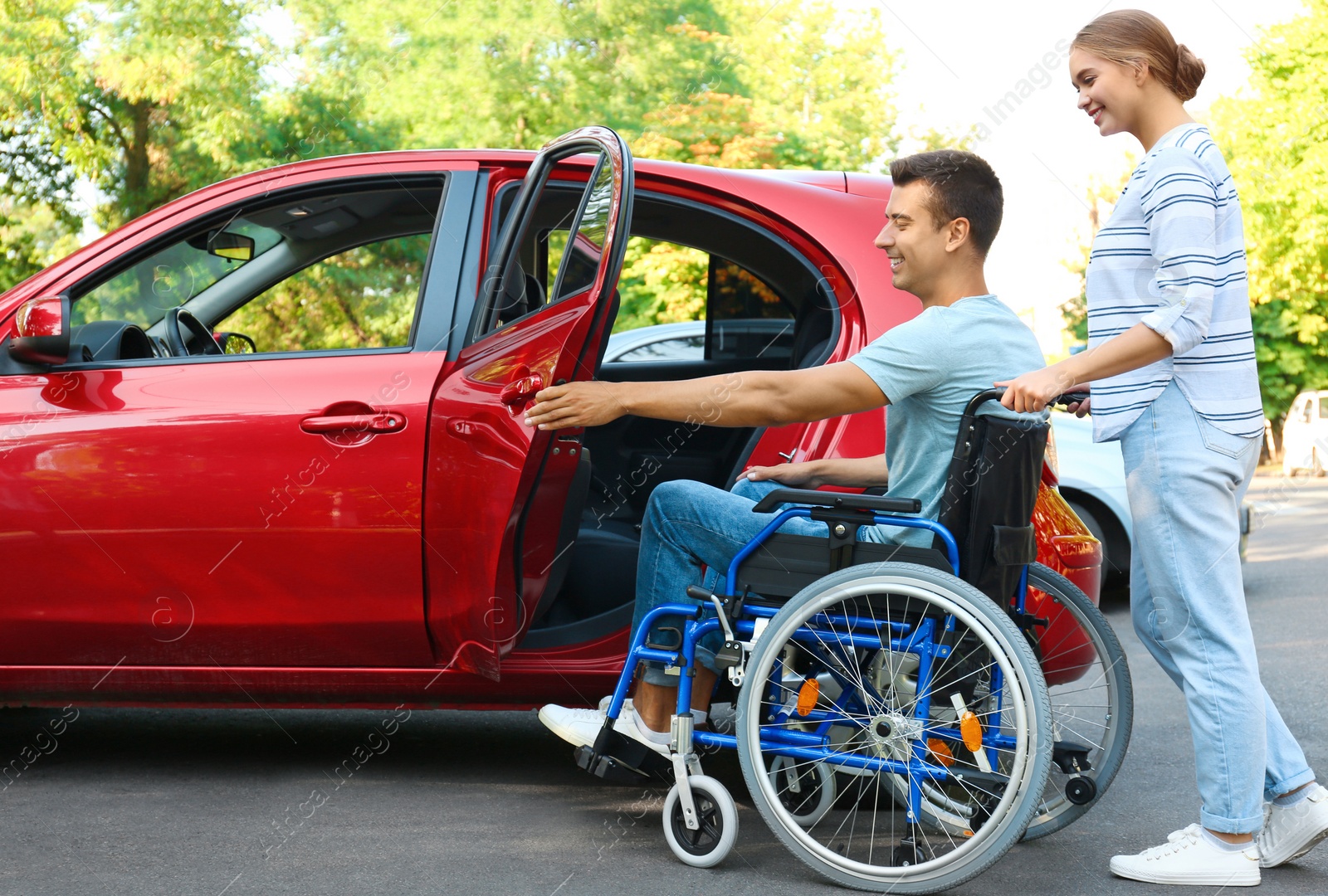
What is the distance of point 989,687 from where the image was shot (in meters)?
2.72

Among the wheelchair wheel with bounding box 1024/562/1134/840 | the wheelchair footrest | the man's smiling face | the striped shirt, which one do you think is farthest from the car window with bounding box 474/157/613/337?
the wheelchair wheel with bounding box 1024/562/1134/840

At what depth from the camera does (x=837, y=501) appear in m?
2.73

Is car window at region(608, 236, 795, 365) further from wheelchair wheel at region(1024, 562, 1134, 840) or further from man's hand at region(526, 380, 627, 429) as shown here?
wheelchair wheel at region(1024, 562, 1134, 840)

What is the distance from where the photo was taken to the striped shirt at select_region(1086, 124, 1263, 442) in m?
2.67

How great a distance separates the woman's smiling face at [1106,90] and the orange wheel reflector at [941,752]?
1.37 metres

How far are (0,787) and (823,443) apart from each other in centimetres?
236

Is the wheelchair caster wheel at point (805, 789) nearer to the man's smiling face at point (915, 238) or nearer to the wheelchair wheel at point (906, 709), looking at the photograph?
the wheelchair wheel at point (906, 709)

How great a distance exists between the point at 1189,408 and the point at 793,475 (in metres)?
0.92

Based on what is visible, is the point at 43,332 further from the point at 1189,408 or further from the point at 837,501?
the point at 1189,408

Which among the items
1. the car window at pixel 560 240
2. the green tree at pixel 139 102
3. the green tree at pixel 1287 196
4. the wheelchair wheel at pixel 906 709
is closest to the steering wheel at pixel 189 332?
the car window at pixel 560 240

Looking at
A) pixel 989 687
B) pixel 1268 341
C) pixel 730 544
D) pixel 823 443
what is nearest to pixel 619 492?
pixel 823 443

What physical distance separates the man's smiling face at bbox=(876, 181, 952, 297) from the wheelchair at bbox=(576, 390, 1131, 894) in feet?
1.21

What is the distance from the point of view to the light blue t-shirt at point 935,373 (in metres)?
2.75

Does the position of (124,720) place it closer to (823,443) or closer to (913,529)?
(823,443)
